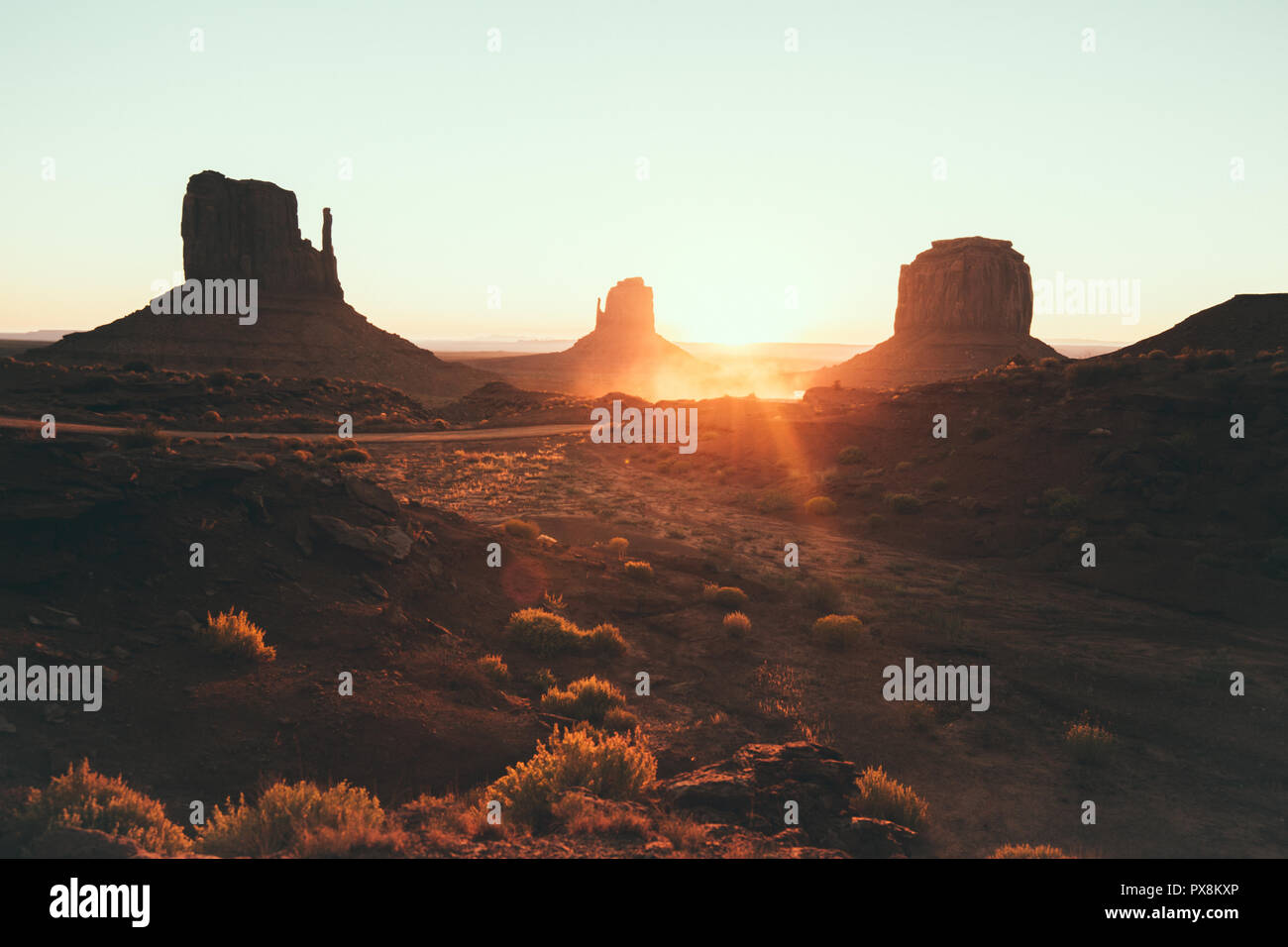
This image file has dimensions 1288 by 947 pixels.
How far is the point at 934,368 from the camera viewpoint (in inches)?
4067

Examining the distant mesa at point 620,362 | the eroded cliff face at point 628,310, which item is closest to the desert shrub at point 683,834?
the distant mesa at point 620,362

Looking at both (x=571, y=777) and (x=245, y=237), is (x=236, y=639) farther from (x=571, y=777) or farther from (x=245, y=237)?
(x=245, y=237)

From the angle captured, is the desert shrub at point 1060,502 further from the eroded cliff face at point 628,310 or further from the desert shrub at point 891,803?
the eroded cliff face at point 628,310

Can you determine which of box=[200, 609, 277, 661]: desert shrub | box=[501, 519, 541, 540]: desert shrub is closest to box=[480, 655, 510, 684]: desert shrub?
box=[200, 609, 277, 661]: desert shrub

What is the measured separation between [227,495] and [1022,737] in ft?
52.1

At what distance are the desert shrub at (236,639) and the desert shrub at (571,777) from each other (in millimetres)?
5009

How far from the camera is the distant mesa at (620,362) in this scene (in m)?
139

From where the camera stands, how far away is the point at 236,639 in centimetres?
1134

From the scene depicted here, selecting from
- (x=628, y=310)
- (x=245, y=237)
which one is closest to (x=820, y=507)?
(x=245, y=237)

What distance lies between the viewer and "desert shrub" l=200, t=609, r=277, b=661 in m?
11.3

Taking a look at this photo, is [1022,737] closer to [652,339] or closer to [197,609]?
[197,609]

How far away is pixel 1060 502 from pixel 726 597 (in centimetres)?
1401
